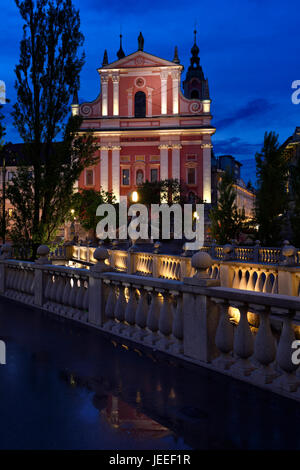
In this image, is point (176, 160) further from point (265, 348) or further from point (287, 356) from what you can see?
point (287, 356)

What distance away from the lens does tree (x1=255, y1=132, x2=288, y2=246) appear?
25328 mm

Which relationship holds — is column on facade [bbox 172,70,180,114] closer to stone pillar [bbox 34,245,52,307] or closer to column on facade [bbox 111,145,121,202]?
column on facade [bbox 111,145,121,202]

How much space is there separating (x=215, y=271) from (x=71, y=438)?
13834 mm

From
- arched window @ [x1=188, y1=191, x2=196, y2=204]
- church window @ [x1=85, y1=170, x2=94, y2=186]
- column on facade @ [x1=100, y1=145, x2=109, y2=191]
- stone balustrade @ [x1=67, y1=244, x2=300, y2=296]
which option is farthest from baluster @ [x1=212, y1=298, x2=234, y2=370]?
church window @ [x1=85, y1=170, x2=94, y2=186]

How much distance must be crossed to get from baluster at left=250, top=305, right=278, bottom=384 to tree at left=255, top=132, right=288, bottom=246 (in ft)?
70.8

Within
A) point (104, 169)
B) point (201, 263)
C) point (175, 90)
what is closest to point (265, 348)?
point (201, 263)

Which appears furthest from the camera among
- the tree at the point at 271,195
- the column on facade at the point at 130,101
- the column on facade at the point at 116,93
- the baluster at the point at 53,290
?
the column on facade at the point at 130,101

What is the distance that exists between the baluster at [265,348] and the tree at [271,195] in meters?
21.6

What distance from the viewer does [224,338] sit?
4.86 metres

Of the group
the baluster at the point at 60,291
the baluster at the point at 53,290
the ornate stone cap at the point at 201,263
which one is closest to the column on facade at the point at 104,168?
the baluster at the point at 53,290

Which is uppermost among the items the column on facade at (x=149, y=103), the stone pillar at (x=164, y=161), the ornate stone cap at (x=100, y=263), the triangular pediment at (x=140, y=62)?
the triangular pediment at (x=140, y=62)

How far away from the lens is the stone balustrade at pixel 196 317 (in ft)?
13.9

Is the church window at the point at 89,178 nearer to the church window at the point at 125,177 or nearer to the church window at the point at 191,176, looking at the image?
the church window at the point at 125,177
